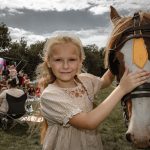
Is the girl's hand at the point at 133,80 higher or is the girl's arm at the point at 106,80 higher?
the girl's hand at the point at 133,80

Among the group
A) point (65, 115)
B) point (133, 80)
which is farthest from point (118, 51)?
point (65, 115)

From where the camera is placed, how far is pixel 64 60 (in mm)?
2906

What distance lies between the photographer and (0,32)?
2459 inches

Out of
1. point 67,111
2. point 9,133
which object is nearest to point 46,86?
point 67,111

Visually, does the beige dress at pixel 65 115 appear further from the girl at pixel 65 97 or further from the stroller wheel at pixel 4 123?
the stroller wheel at pixel 4 123

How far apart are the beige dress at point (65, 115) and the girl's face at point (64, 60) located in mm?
129

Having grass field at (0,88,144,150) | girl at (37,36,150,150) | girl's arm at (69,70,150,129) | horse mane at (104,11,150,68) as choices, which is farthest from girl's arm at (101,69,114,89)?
grass field at (0,88,144,150)

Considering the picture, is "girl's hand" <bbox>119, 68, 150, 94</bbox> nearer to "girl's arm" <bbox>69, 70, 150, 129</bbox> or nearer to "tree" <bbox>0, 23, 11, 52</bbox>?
"girl's arm" <bbox>69, 70, 150, 129</bbox>

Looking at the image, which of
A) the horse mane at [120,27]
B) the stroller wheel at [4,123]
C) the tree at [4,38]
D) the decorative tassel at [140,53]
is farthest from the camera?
the tree at [4,38]

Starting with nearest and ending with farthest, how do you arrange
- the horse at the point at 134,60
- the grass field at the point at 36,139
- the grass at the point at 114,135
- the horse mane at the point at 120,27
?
the horse at the point at 134,60, the horse mane at the point at 120,27, the grass at the point at 114,135, the grass field at the point at 36,139

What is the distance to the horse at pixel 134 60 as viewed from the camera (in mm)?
2523

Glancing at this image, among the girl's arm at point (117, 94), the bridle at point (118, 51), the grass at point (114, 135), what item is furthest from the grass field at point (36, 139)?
the girl's arm at point (117, 94)

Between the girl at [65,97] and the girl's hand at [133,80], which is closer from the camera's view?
the girl's hand at [133,80]

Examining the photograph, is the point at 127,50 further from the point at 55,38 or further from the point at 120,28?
the point at 55,38
